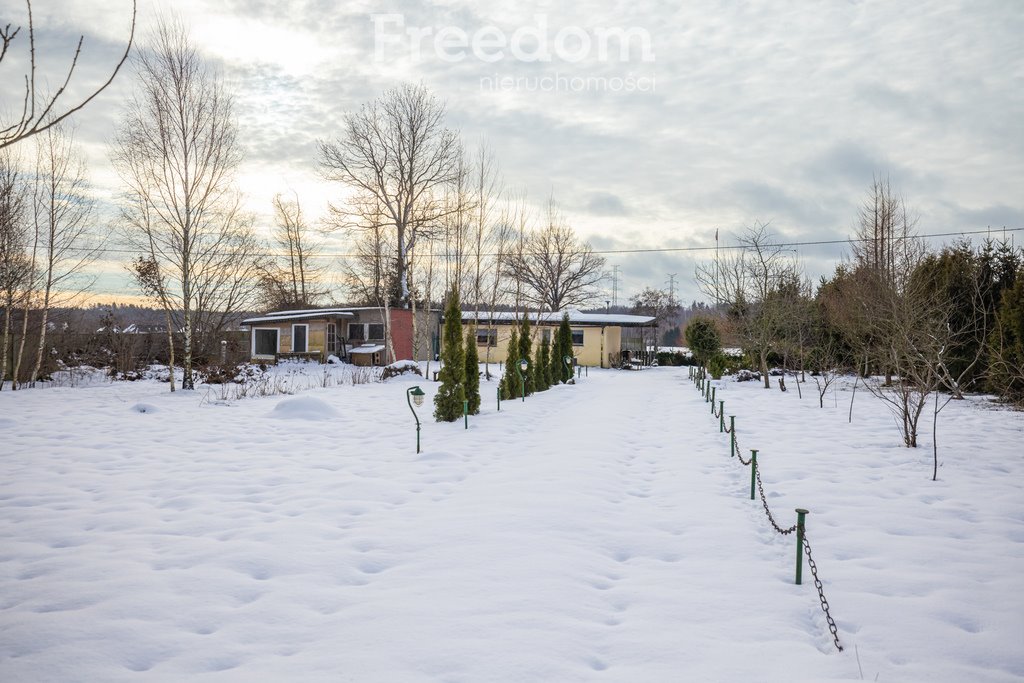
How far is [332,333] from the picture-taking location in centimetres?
3312

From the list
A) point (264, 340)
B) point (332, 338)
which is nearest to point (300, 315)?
point (332, 338)

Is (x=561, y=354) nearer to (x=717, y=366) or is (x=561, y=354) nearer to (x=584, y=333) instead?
(x=717, y=366)

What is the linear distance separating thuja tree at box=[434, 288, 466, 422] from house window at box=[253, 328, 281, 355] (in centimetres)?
2533

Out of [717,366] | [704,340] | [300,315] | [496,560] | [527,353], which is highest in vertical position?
[300,315]

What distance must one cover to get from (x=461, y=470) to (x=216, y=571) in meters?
3.85

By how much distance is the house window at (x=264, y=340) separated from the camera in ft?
112

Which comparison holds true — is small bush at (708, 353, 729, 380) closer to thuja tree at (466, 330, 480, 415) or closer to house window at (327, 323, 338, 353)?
thuja tree at (466, 330, 480, 415)

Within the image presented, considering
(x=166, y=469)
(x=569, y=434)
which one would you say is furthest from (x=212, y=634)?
(x=569, y=434)

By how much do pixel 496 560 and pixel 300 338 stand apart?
31000 millimetres

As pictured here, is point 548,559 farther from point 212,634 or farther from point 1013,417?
point 1013,417

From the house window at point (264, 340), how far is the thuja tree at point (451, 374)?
83.1 feet

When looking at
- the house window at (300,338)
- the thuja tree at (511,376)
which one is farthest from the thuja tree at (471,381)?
the house window at (300,338)

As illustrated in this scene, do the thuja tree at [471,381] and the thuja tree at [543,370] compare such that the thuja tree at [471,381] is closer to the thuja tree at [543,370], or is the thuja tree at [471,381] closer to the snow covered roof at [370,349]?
the thuja tree at [543,370]

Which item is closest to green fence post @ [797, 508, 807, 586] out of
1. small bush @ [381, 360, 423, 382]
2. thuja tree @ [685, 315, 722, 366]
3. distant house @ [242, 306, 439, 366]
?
small bush @ [381, 360, 423, 382]
